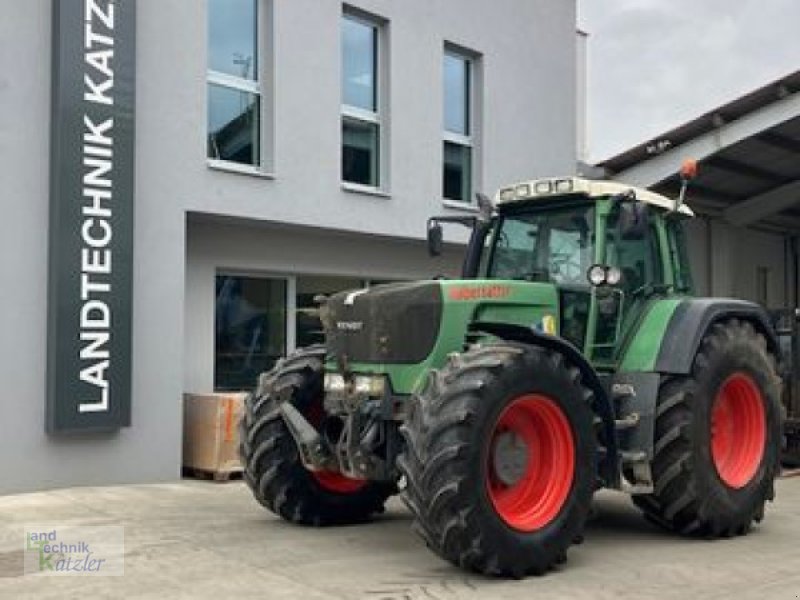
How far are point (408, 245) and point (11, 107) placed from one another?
5752 mm

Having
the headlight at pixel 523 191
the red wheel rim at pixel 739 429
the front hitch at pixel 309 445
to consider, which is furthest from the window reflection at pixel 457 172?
the front hitch at pixel 309 445

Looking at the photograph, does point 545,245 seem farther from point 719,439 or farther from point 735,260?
point 735,260

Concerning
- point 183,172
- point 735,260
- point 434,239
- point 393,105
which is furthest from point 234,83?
point 735,260

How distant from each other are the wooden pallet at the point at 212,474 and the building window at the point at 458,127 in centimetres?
458

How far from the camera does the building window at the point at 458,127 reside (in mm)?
13750

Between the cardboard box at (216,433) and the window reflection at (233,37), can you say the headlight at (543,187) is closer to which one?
the cardboard box at (216,433)

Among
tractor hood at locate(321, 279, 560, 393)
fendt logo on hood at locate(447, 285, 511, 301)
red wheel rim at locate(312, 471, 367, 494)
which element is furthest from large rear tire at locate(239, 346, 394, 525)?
fendt logo on hood at locate(447, 285, 511, 301)

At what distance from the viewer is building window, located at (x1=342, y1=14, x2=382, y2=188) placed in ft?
40.9

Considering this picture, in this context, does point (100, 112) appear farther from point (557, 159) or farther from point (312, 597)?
point (557, 159)

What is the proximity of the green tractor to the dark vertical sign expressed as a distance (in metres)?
2.31

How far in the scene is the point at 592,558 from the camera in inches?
280

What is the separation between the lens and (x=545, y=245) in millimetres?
8156

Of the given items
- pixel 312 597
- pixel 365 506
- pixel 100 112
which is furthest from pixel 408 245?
pixel 312 597

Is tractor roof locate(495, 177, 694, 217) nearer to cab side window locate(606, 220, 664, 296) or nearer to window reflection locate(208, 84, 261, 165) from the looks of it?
cab side window locate(606, 220, 664, 296)
